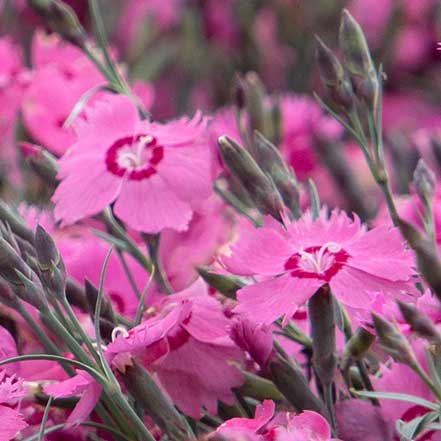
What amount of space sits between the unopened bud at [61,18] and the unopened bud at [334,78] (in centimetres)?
24

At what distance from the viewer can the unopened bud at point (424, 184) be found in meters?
0.71

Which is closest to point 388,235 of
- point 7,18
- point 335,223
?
point 335,223

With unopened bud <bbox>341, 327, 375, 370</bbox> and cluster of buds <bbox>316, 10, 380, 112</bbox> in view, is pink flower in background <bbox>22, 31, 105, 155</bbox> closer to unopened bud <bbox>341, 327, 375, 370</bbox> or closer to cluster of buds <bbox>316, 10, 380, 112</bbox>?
cluster of buds <bbox>316, 10, 380, 112</bbox>

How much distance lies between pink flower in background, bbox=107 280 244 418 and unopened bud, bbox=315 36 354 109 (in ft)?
0.60

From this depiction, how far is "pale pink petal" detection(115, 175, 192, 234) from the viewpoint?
0.72m

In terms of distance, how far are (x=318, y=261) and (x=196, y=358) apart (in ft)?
0.33

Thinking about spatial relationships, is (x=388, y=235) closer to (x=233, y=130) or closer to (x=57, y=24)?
(x=57, y=24)

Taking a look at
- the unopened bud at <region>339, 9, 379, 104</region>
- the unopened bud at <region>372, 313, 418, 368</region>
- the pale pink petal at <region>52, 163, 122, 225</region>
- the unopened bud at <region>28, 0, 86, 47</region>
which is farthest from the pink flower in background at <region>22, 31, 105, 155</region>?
the unopened bud at <region>372, 313, 418, 368</region>

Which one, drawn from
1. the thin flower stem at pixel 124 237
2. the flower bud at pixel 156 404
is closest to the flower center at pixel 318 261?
the flower bud at pixel 156 404

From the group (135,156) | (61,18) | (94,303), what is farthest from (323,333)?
(61,18)

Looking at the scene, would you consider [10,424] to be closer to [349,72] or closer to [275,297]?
[275,297]

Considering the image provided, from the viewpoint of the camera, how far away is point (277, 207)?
67 centimetres

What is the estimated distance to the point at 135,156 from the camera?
0.77m

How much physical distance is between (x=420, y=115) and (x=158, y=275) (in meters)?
1.36
